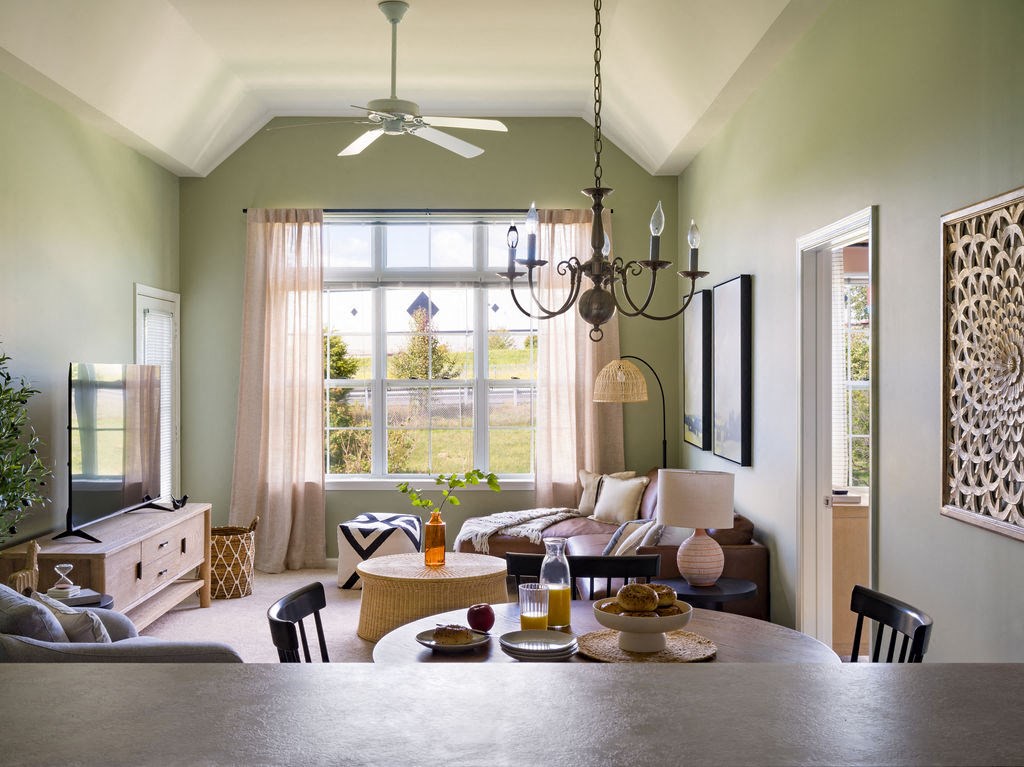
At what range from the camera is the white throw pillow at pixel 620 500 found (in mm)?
6184

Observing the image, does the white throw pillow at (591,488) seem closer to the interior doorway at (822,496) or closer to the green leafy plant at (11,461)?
the interior doorway at (822,496)

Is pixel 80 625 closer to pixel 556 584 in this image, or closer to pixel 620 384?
pixel 556 584

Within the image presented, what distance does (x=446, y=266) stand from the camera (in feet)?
Answer: 22.9

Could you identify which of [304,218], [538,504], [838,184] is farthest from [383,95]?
[838,184]

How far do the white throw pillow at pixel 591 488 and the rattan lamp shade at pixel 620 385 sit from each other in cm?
66

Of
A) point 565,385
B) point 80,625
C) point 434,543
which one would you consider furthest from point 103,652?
point 565,385

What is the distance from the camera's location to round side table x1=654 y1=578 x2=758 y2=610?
3.88 meters

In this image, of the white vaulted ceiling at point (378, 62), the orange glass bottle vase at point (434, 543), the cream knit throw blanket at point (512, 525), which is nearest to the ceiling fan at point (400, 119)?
the white vaulted ceiling at point (378, 62)

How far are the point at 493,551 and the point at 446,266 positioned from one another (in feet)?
7.44

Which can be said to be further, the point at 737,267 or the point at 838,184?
the point at 737,267

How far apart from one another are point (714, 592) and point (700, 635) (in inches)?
57.1

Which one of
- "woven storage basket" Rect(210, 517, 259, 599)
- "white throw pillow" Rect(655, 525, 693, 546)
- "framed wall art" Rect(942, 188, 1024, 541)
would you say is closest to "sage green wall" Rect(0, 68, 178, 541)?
"woven storage basket" Rect(210, 517, 259, 599)

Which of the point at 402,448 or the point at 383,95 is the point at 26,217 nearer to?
the point at 383,95

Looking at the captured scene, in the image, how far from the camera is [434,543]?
4660 millimetres
